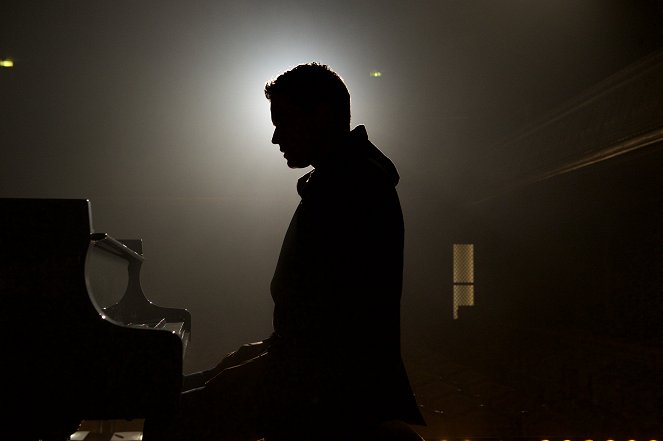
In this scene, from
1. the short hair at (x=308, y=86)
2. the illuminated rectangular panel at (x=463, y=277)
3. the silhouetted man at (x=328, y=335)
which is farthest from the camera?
the illuminated rectangular panel at (x=463, y=277)

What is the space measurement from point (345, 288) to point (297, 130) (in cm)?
43

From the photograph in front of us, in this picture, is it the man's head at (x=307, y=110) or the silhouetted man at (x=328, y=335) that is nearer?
the silhouetted man at (x=328, y=335)

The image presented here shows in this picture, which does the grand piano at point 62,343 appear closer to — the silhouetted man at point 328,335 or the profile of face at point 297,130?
the silhouetted man at point 328,335

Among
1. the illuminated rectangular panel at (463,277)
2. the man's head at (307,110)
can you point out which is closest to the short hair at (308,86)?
the man's head at (307,110)

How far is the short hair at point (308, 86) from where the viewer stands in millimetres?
1376

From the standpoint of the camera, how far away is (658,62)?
4.54 m

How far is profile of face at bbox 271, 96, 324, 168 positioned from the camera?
1.38 metres

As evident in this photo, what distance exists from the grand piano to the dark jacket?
384 millimetres

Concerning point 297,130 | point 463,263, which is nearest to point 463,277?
point 463,263

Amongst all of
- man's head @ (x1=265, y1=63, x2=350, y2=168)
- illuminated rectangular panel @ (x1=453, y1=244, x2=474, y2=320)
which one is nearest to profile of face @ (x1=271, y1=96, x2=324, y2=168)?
man's head @ (x1=265, y1=63, x2=350, y2=168)

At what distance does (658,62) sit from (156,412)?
4.81 m

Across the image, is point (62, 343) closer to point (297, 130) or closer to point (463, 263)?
point (297, 130)

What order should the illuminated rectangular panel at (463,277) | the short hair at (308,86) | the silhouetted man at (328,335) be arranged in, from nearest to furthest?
1. the silhouetted man at (328,335)
2. the short hair at (308,86)
3. the illuminated rectangular panel at (463,277)

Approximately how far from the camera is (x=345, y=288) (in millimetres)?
1234
